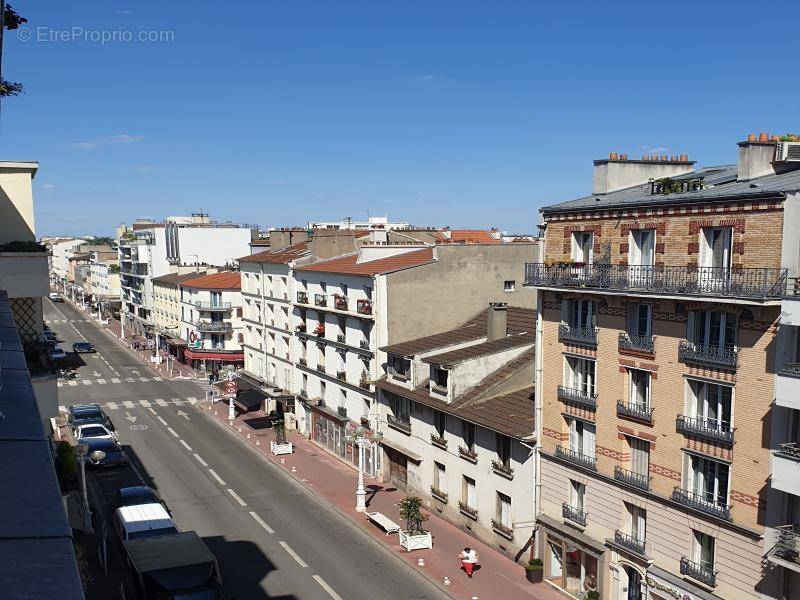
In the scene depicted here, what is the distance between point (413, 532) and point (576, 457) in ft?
30.8

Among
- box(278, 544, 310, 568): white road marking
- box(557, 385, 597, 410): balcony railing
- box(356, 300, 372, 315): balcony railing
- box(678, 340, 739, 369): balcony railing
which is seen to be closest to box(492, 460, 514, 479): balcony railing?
box(557, 385, 597, 410): balcony railing

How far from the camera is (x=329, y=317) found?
51.7 meters

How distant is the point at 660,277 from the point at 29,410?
2251 cm

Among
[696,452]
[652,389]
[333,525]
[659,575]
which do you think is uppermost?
[652,389]

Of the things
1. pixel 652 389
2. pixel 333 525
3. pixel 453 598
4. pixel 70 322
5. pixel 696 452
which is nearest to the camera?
pixel 696 452

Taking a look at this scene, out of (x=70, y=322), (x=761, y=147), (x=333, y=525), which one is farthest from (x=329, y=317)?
(x=70, y=322)

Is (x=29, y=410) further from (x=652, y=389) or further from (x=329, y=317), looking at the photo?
(x=329, y=317)

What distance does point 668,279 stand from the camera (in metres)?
25.2

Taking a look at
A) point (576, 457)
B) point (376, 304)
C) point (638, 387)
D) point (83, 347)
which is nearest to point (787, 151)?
point (638, 387)

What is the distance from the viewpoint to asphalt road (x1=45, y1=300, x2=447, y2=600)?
100 ft

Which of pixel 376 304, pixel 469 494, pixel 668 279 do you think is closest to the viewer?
pixel 668 279

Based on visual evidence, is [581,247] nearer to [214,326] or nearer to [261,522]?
[261,522]

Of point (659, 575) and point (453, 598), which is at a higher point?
point (659, 575)

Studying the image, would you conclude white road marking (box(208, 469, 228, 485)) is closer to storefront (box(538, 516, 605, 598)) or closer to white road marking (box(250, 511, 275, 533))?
white road marking (box(250, 511, 275, 533))
